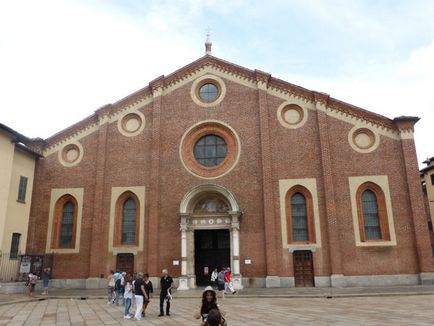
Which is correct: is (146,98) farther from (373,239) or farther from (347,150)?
(373,239)

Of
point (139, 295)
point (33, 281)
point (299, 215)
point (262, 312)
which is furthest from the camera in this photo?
point (299, 215)

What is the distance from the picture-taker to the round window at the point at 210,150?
25656 mm

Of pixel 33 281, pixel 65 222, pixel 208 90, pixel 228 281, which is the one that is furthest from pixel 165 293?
pixel 208 90

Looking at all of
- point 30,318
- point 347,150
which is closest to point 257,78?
point 347,150

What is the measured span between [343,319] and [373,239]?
1264cm

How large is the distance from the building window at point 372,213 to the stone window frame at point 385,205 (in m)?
0.16

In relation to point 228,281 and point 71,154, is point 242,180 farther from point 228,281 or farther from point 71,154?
point 71,154

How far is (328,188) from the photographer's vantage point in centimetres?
2320

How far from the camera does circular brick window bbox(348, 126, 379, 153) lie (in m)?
24.1

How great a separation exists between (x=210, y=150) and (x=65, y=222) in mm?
10824

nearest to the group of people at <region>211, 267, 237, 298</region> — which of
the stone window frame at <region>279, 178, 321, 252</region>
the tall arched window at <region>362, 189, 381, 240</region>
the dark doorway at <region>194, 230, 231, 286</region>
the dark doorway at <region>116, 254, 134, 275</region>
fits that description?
the dark doorway at <region>194, 230, 231, 286</region>

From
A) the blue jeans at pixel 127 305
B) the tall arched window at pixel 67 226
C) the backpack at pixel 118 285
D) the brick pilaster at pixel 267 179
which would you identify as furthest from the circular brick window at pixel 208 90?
the blue jeans at pixel 127 305

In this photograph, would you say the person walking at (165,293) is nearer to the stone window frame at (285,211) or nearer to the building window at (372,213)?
the stone window frame at (285,211)

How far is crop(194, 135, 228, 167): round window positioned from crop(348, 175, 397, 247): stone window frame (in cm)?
827
